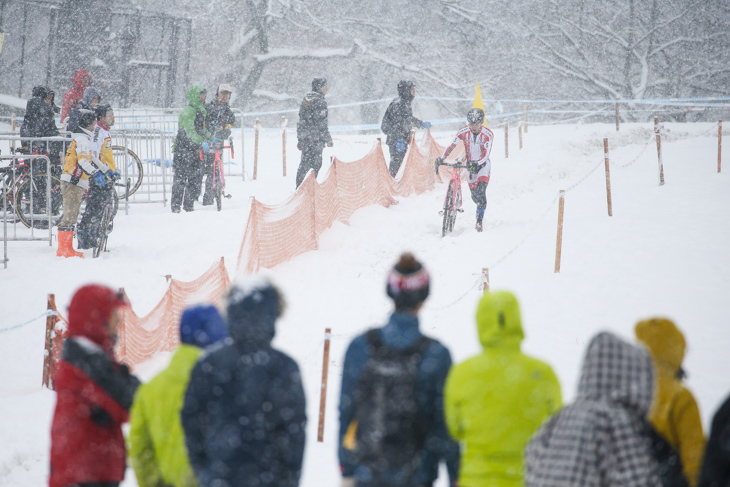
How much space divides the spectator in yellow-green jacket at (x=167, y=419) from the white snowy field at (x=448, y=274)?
6.27 feet

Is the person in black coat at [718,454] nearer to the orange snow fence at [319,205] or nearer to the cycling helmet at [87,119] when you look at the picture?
the orange snow fence at [319,205]

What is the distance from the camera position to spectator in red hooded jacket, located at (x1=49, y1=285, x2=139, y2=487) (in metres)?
3.00

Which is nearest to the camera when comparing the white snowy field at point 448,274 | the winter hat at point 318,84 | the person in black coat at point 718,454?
the person in black coat at point 718,454

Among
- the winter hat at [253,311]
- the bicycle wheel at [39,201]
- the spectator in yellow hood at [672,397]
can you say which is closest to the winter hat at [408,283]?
the winter hat at [253,311]

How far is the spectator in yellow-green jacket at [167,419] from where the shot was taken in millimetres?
2885

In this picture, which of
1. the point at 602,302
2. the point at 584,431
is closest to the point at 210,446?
the point at 584,431

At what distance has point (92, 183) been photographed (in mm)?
9539

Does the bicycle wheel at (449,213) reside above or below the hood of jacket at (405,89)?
below

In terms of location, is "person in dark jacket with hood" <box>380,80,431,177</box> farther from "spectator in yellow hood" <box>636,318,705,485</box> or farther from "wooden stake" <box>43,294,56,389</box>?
"spectator in yellow hood" <box>636,318,705,485</box>

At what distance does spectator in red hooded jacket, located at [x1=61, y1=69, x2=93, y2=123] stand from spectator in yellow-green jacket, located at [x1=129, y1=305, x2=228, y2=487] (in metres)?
11.2

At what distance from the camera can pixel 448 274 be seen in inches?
364

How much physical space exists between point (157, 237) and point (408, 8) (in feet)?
83.7

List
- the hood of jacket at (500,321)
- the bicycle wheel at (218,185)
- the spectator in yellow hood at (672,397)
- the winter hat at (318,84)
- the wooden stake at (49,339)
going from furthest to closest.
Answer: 1. the winter hat at (318,84)
2. the bicycle wheel at (218,185)
3. the wooden stake at (49,339)
4. the hood of jacket at (500,321)
5. the spectator in yellow hood at (672,397)

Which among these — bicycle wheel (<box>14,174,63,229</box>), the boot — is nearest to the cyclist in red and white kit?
the boot
